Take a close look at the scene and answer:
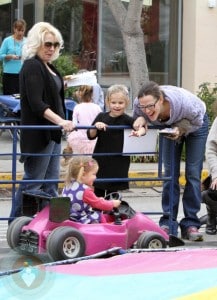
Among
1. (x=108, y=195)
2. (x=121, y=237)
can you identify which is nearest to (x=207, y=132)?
(x=108, y=195)

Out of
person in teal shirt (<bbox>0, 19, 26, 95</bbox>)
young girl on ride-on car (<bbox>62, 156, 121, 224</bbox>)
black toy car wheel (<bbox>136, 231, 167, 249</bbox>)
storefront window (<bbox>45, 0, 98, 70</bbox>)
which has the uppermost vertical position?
storefront window (<bbox>45, 0, 98, 70</bbox>)

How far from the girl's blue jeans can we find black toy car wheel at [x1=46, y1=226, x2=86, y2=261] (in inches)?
59.8

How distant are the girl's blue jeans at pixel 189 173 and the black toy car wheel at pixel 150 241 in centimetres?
100

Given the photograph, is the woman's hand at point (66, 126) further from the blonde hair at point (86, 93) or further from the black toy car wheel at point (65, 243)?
the blonde hair at point (86, 93)

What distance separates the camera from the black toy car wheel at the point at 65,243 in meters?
5.94

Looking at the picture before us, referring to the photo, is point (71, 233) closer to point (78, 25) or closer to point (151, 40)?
point (78, 25)

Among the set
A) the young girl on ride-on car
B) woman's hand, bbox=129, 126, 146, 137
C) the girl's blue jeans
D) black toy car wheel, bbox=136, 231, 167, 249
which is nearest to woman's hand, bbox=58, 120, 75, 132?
the young girl on ride-on car

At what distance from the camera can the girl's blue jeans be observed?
7234 mm

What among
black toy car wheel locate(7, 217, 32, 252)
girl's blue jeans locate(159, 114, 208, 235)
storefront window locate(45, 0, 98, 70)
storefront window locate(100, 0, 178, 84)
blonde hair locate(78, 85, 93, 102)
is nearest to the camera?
black toy car wheel locate(7, 217, 32, 252)

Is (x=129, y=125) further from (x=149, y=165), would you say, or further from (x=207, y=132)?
(x=149, y=165)

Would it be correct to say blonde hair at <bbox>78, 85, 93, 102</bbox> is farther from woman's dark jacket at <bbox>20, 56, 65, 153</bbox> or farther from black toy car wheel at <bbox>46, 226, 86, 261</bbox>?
black toy car wheel at <bbox>46, 226, 86, 261</bbox>

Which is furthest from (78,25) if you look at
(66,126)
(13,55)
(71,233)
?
(71,233)

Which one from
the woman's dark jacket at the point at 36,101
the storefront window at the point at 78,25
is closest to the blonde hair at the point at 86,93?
the woman's dark jacket at the point at 36,101

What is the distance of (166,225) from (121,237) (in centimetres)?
122
